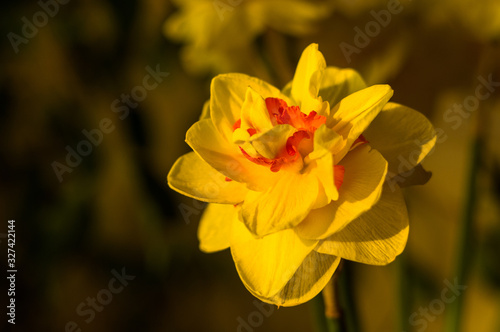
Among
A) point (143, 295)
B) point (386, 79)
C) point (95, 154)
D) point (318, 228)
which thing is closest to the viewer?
point (318, 228)

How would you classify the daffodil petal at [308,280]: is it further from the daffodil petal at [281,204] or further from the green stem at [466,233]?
the green stem at [466,233]

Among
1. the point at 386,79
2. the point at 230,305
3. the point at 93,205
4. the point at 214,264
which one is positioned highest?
the point at 386,79

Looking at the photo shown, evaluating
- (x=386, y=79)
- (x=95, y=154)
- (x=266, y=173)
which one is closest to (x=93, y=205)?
(x=95, y=154)

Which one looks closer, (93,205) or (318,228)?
(318,228)

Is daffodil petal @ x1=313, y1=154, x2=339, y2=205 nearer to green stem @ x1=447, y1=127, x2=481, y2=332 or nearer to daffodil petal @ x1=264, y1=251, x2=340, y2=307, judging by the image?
daffodil petal @ x1=264, y1=251, x2=340, y2=307

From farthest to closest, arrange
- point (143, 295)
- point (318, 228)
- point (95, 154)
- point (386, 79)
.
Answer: point (143, 295) < point (95, 154) < point (386, 79) < point (318, 228)

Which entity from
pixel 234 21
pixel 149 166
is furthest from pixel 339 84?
pixel 149 166

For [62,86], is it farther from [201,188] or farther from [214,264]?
→ [201,188]

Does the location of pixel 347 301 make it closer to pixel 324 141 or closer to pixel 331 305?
pixel 331 305
